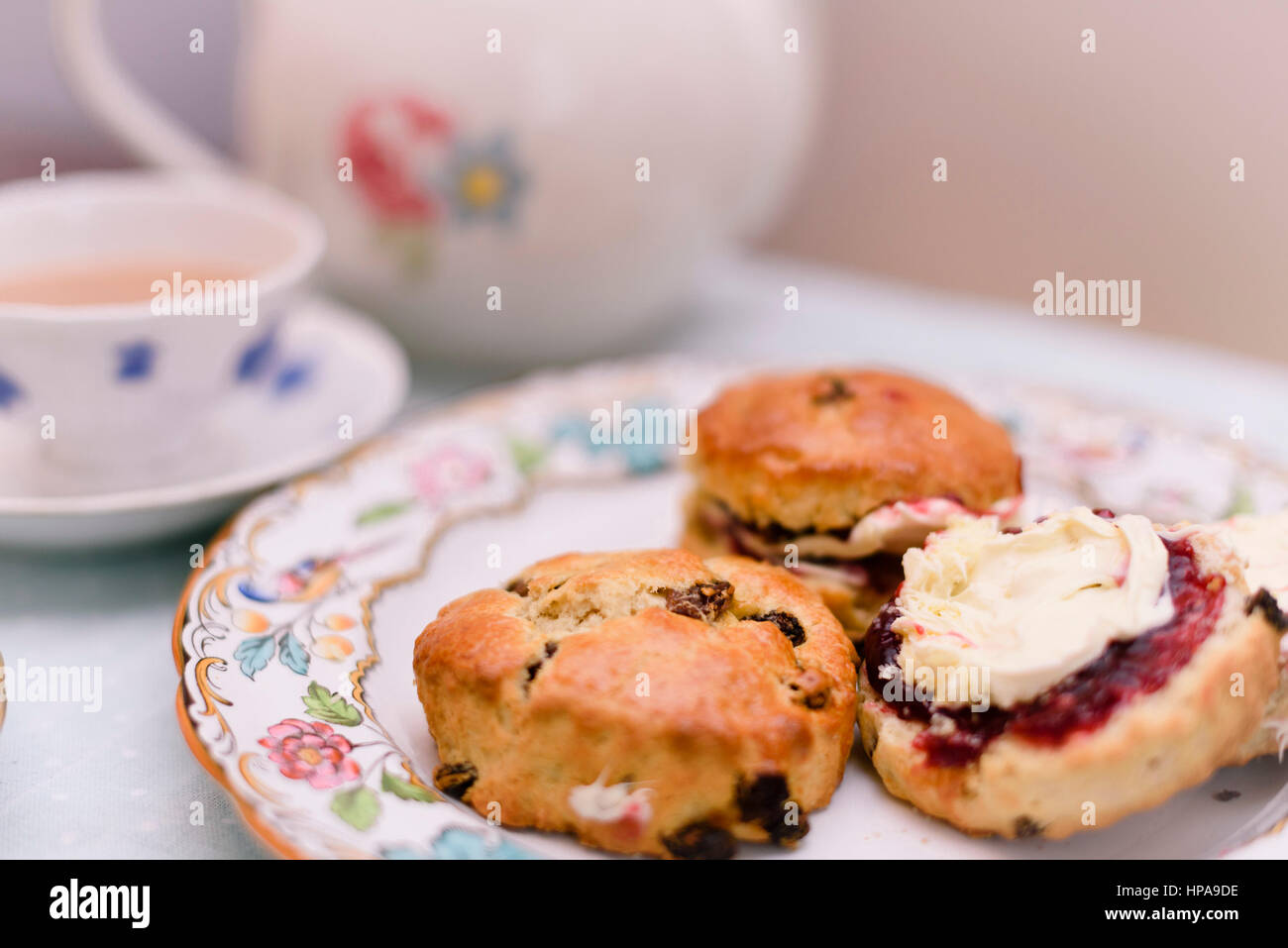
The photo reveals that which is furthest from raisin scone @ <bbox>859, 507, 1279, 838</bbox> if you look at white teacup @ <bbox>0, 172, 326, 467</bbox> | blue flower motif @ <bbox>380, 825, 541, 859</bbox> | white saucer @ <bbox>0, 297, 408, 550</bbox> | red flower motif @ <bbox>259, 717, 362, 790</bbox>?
white teacup @ <bbox>0, 172, 326, 467</bbox>

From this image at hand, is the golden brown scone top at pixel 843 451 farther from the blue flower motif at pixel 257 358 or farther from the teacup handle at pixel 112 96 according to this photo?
the teacup handle at pixel 112 96

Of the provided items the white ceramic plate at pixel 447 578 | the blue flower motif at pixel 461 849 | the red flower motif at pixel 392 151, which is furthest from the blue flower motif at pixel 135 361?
the blue flower motif at pixel 461 849

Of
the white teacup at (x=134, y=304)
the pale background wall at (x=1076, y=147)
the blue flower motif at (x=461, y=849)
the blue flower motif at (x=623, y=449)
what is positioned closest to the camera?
the blue flower motif at (x=461, y=849)

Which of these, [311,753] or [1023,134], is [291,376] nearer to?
[311,753]

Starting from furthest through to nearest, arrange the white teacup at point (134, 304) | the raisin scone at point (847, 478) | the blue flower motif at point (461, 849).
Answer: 1. the white teacup at point (134, 304)
2. the raisin scone at point (847, 478)
3. the blue flower motif at point (461, 849)

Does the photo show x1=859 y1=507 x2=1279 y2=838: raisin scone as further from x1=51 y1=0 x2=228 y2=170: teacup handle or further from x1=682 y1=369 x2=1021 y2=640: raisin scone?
x1=51 y1=0 x2=228 y2=170: teacup handle
